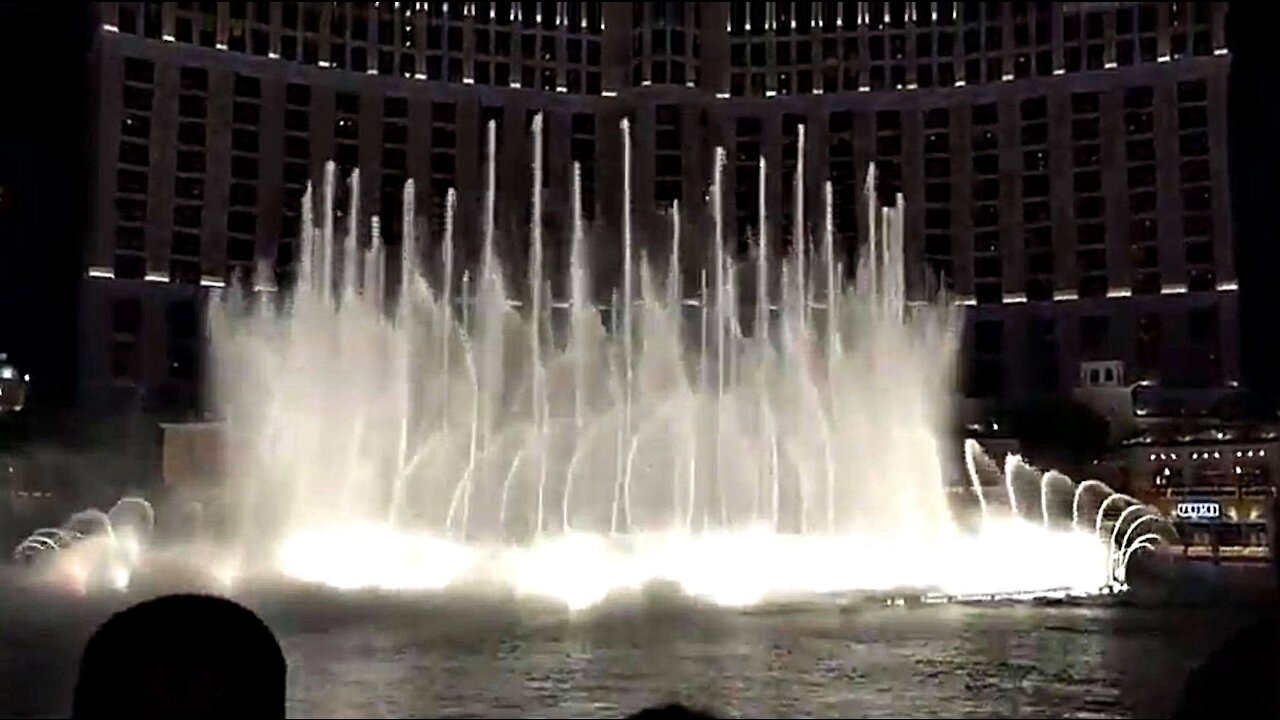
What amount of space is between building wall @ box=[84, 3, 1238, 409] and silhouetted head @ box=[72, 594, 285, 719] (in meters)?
65.0

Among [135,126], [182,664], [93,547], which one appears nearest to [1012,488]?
[93,547]

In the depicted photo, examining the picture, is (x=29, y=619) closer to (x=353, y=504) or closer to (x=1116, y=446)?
(x=353, y=504)

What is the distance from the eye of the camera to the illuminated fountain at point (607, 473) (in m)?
24.2

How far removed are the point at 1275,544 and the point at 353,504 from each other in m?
26.4

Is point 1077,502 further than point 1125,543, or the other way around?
point 1077,502

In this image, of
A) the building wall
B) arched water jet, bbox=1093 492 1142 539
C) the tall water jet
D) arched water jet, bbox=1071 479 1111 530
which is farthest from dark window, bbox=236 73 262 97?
arched water jet, bbox=1093 492 1142 539

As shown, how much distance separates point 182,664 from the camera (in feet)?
9.30

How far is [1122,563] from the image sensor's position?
2628 centimetres

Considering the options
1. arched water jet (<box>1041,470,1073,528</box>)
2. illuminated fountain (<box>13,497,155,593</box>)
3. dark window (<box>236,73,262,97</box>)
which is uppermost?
dark window (<box>236,73,262,97</box>)

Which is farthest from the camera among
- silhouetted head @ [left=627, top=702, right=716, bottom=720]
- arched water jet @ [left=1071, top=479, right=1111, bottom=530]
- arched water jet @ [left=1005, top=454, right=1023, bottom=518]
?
arched water jet @ [left=1005, top=454, right=1023, bottom=518]

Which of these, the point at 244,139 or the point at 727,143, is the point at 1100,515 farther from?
the point at 244,139

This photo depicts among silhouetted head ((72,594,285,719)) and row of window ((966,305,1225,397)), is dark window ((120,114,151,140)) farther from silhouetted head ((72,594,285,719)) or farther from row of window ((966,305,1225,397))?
silhouetted head ((72,594,285,719))

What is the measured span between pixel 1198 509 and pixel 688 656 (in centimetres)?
4015

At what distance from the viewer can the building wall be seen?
66.6 metres
